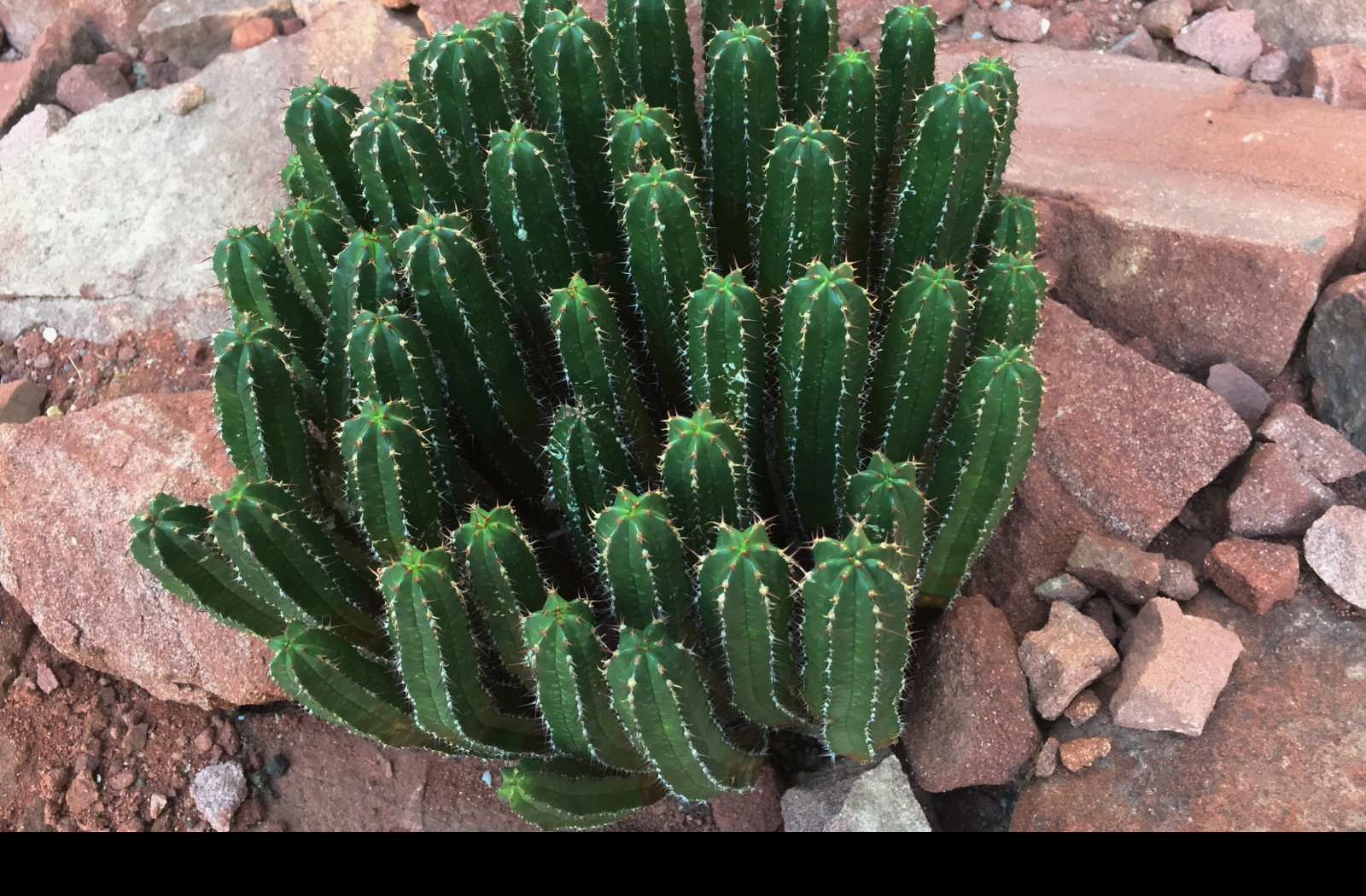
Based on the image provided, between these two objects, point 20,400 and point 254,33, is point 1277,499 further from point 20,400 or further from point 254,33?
point 254,33

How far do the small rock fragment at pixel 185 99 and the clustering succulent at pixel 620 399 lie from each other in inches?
95.0

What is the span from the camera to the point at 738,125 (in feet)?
9.02

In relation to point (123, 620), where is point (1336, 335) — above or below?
above

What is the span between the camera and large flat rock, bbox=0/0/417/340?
4422 millimetres

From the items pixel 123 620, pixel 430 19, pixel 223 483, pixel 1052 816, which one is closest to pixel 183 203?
pixel 430 19

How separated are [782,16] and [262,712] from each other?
2803 millimetres

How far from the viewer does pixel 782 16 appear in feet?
Result: 10.2

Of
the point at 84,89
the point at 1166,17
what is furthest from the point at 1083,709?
the point at 84,89

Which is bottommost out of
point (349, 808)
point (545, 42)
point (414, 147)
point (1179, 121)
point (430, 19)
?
point (349, 808)

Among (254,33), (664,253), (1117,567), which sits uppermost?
(664,253)

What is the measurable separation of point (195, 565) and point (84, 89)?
4144 mm

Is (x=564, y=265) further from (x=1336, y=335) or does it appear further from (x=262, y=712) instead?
(x=1336, y=335)

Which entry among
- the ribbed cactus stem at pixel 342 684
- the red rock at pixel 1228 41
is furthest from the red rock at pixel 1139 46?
the ribbed cactus stem at pixel 342 684

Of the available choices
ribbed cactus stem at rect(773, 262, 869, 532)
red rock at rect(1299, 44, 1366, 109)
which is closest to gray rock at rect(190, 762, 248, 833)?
ribbed cactus stem at rect(773, 262, 869, 532)
